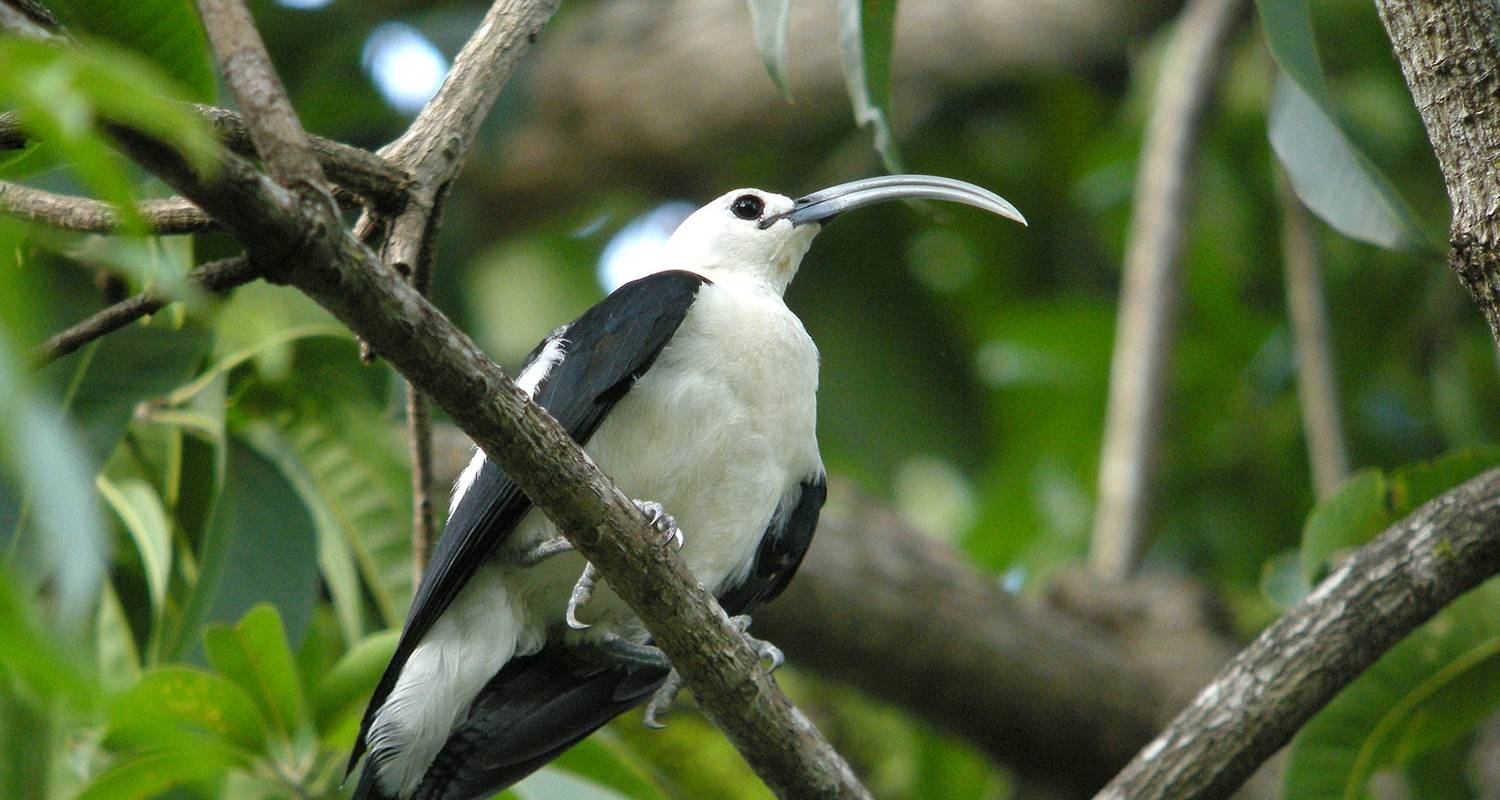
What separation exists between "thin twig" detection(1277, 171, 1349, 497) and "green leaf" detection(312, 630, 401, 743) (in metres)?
3.06

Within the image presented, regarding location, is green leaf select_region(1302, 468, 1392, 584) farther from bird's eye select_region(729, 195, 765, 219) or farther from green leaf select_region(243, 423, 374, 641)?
green leaf select_region(243, 423, 374, 641)

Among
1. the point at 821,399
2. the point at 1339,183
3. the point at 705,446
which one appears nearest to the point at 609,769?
the point at 705,446

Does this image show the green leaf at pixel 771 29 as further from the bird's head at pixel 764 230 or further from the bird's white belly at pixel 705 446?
the bird's head at pixel 764 230

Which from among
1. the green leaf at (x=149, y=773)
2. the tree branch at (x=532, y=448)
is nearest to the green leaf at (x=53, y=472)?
the tree branch at (x=532, y=448)

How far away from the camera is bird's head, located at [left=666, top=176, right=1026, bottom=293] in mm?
4070

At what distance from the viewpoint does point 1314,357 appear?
502cm

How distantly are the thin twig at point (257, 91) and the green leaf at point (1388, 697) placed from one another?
2.58 meters

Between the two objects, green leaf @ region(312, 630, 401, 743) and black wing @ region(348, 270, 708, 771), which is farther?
green leaf @ region(312, 630, 401, 743)

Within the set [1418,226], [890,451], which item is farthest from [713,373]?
[890,451]

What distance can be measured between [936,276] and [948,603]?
9.40 ft

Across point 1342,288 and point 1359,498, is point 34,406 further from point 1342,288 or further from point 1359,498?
point 1342,288

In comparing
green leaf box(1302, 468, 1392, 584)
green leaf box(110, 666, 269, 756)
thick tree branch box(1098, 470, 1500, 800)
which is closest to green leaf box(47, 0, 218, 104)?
green leaf box(110, 666, 269, 756)

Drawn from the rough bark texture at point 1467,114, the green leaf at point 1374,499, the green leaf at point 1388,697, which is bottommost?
the green leaf at point 1388,697

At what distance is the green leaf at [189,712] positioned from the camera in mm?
3107
